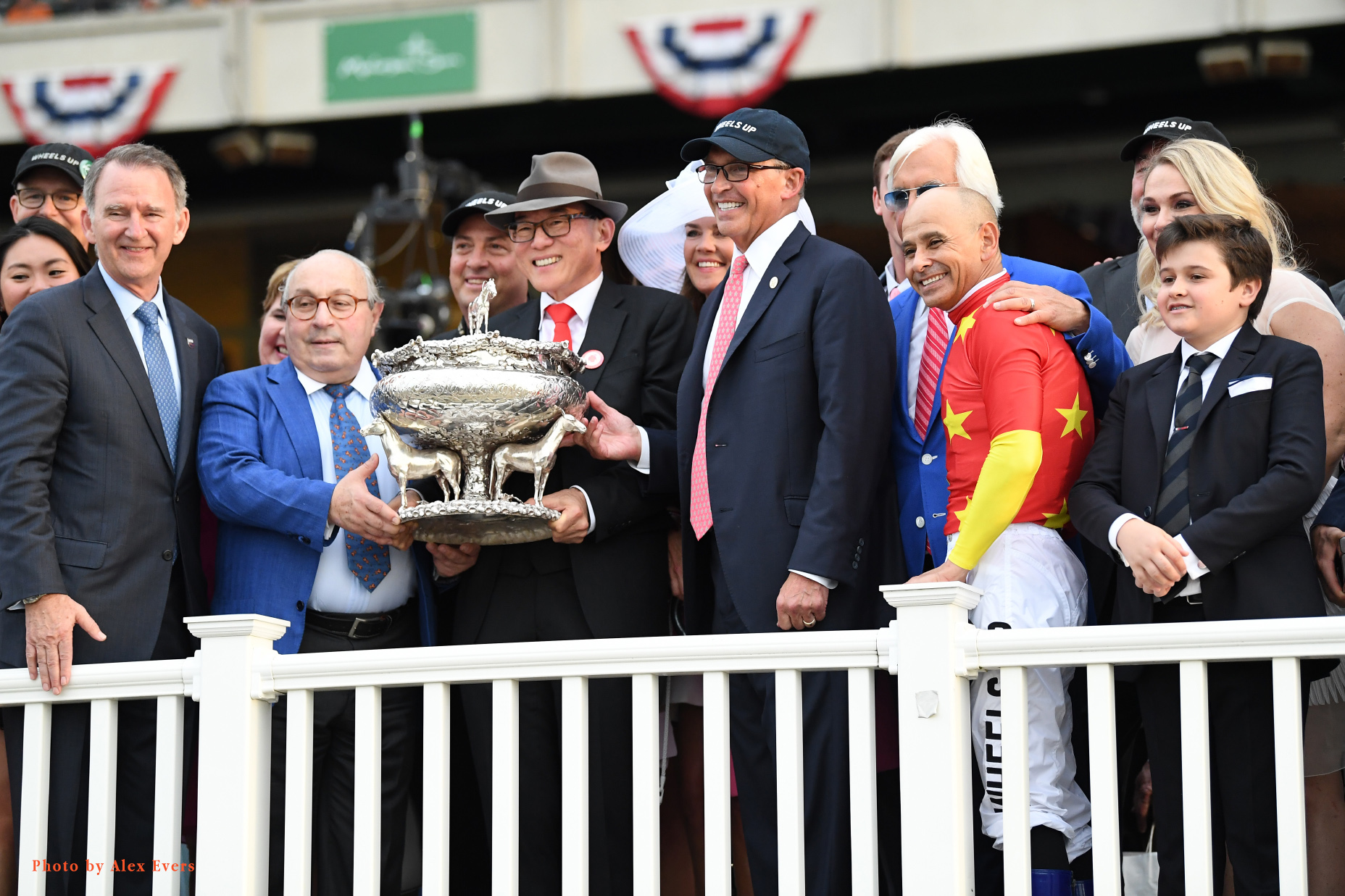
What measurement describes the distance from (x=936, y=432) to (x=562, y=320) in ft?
3.35

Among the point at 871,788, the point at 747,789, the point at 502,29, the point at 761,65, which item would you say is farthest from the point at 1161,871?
the point at 502,29

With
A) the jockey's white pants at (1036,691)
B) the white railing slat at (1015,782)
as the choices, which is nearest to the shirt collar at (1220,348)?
the jockey's white pants at (1036,691)

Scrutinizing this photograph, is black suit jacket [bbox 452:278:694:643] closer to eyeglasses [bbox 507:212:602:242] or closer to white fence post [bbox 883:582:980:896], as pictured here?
eyeglasses [bbox 507:212:602:242]

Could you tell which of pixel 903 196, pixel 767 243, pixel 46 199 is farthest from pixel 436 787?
pixel 46 199

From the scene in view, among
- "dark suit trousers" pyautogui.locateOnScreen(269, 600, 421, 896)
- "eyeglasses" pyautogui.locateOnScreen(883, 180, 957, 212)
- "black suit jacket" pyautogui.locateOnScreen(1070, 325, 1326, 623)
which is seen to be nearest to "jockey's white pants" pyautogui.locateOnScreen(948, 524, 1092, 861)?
"black suit jacket" pyautogui.locateOnScreen(1070, 325, 1326, 623)

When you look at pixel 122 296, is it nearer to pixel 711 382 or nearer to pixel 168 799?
pixel 168 799

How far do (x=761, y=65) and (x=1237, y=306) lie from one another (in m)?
7.48

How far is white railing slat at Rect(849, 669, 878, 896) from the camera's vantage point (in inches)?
109

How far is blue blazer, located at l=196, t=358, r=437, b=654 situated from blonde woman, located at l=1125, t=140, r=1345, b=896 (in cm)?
190

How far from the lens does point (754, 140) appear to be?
3580 millimetres

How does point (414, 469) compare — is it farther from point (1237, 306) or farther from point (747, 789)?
point (1237, 306)

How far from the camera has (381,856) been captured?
3650 mm

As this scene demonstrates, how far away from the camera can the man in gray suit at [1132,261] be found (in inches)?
152

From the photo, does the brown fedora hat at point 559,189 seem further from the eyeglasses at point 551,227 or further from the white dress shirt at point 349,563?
the white dress shirt at point 349,563
